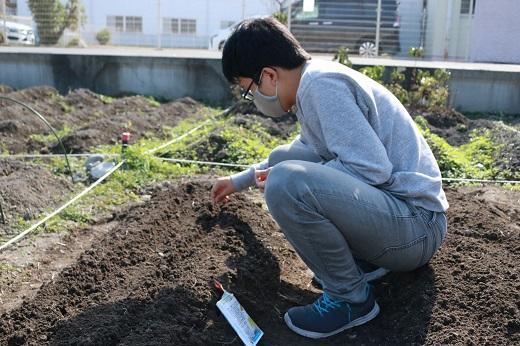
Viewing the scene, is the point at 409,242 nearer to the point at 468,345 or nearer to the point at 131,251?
the point at 468,345

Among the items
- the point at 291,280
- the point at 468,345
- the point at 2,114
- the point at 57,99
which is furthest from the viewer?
the point at 57,99

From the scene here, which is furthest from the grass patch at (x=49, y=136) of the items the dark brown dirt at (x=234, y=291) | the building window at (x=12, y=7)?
the building window at (x=12, y=7)

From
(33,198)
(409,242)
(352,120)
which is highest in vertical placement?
(352,120)

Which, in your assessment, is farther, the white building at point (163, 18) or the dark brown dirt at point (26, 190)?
the white building at point (163, 18)

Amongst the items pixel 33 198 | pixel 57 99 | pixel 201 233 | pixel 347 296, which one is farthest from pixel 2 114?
pixel 347 296

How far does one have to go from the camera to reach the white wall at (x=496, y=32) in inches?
608

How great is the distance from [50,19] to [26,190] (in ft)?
44.9

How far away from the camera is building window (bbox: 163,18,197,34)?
23984mm

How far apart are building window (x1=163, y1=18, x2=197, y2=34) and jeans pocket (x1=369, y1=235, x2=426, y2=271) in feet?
72.5

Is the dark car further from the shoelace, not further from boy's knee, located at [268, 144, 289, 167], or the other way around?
the shoelace

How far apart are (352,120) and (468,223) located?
148cm

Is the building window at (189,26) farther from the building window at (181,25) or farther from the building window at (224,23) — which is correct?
the building window at (224,23)

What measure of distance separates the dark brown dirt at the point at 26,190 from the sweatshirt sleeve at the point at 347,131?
254 centimetres

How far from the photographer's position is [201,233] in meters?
3.51
